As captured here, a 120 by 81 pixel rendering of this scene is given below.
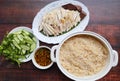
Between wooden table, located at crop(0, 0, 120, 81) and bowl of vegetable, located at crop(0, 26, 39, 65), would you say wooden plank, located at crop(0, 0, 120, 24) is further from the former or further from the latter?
bowl of vegetable, located at crop(0, 26, 39, 65)

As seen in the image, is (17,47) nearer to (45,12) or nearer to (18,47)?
(18,47)

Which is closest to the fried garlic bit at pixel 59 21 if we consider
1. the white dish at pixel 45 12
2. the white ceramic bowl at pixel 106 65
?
the white dish at pixel 45 12

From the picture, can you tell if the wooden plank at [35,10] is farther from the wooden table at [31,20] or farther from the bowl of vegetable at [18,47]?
the bowl of vegetable at [18,47]

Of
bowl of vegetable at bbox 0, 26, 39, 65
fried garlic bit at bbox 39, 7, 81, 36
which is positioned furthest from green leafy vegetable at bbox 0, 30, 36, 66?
fried garlic bit at bbox 39, 7, 81, 36

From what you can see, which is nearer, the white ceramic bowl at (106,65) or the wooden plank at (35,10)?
the white ceramic bowl at (106,65)

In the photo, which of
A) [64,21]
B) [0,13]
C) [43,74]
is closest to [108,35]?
[64,21]

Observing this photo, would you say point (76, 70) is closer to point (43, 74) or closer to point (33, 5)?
point (43, 74)

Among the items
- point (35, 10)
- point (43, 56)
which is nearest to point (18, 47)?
point (43, 56)
